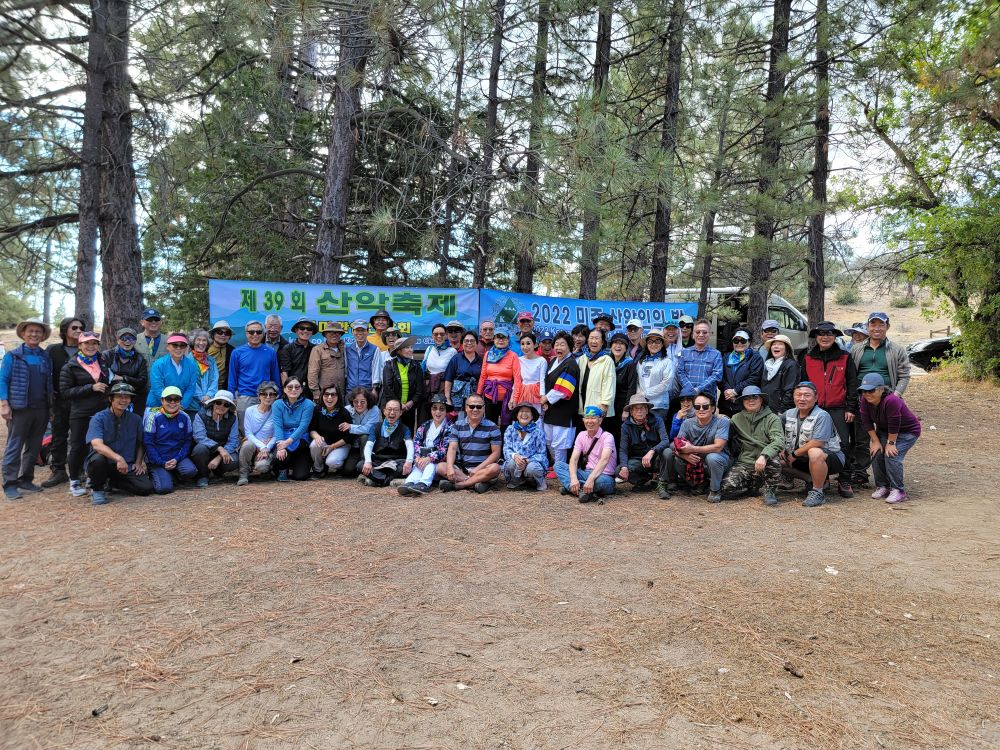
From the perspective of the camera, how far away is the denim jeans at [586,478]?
623cm

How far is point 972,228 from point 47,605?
14639mm

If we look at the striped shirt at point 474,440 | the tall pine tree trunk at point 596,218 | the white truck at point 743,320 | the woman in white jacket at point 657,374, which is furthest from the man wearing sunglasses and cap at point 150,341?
the white truck at point 743,320

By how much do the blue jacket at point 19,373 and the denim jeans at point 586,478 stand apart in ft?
16.9

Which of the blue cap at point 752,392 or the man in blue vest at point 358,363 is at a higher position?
the man in blue vest at point 358,363

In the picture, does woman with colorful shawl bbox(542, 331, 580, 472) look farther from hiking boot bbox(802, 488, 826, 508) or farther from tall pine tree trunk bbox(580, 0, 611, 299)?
hiking boot bbox(802, 488, 826, 508)

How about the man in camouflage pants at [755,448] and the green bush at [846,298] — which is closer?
the man in camouflage pants at [755,448]

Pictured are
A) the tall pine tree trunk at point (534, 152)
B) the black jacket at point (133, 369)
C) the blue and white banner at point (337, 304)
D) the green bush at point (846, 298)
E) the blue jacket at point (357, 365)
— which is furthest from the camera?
the green bush at point (846, 298)

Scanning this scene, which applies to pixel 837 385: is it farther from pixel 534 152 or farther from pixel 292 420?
pixel 292 420

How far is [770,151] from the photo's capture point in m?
11.1

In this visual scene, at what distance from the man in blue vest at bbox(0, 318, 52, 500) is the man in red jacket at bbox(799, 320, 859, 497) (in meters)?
7.63

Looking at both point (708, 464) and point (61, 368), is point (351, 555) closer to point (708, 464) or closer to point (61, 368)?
point (708, 464)

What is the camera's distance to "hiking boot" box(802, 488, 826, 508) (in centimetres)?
588

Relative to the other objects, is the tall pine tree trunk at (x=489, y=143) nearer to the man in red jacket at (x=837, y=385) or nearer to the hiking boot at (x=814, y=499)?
the man in red jacket at (x=837, y=385)

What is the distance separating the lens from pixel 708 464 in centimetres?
623
